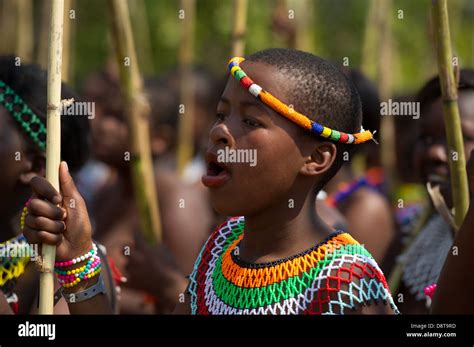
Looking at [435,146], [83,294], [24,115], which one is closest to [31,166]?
[24,115]

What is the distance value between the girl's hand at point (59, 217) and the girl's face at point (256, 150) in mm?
361

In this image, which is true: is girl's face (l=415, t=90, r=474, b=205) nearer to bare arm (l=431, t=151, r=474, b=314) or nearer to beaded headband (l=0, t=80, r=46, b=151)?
bare arm (l=431, t=151, r=474, b=314)

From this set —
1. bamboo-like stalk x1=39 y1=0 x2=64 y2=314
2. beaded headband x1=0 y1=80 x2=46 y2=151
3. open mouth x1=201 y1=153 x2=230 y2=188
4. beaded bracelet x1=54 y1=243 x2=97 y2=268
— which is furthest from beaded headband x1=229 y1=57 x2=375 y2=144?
beaded headband x1=0 y1=80 x2=46 y2=151

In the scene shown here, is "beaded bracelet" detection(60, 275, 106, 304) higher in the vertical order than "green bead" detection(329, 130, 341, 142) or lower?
lower

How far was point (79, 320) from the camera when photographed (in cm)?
239

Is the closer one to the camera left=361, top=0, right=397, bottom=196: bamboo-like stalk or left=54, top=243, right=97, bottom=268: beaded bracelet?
left=54, top=243, right=97, bottom=268: beaded bracelet

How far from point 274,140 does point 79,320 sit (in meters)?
0.73

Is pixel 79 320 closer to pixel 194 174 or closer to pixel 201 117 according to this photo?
pixel 194 174

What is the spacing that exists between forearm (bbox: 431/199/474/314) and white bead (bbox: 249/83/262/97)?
625 millimetres

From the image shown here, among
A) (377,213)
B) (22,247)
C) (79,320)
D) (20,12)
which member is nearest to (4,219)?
(22,247)

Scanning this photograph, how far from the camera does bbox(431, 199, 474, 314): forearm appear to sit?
214cm

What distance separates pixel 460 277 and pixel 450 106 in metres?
0.59

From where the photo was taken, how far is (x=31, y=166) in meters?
2.99

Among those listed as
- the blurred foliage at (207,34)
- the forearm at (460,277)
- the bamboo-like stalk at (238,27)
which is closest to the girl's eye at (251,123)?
the forearm at (460,277)
